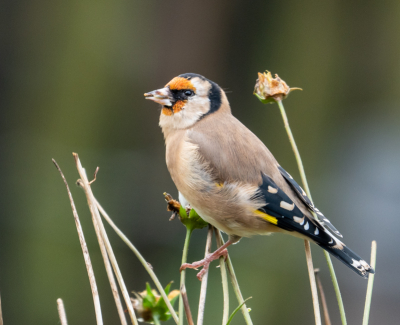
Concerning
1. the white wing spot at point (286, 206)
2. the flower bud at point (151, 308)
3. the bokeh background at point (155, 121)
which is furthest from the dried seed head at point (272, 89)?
the bokeh background at point (155, 121)

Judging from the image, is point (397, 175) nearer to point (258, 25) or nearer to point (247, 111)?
point (247, 111)

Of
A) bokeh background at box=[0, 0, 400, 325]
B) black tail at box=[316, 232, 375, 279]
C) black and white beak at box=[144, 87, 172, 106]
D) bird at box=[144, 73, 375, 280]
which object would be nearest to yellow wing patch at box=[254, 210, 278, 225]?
bird at box=[144, 73, 375, 280]

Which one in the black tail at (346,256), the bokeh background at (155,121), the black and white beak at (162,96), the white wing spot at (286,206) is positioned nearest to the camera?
the black tail at (346,256)

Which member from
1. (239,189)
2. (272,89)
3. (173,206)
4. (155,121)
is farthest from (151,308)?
(155,121)

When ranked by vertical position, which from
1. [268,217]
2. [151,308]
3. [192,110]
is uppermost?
[192,110]

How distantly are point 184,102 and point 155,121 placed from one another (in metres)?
1.74

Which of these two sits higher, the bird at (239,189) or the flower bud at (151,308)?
the bird at (239,189)

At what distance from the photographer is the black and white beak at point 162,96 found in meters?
1.31

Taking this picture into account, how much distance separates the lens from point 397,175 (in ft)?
9.78

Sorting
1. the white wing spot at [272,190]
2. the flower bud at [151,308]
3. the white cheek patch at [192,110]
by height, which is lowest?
the flower bud at [151,308]

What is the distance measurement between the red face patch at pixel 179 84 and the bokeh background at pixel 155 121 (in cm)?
159

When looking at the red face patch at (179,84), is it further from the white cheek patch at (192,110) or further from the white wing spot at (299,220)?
the white wing spot at (299,220)

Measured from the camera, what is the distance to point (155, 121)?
3080 mm

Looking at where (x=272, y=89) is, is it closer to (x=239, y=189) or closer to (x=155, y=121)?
(x=239, y=189)
